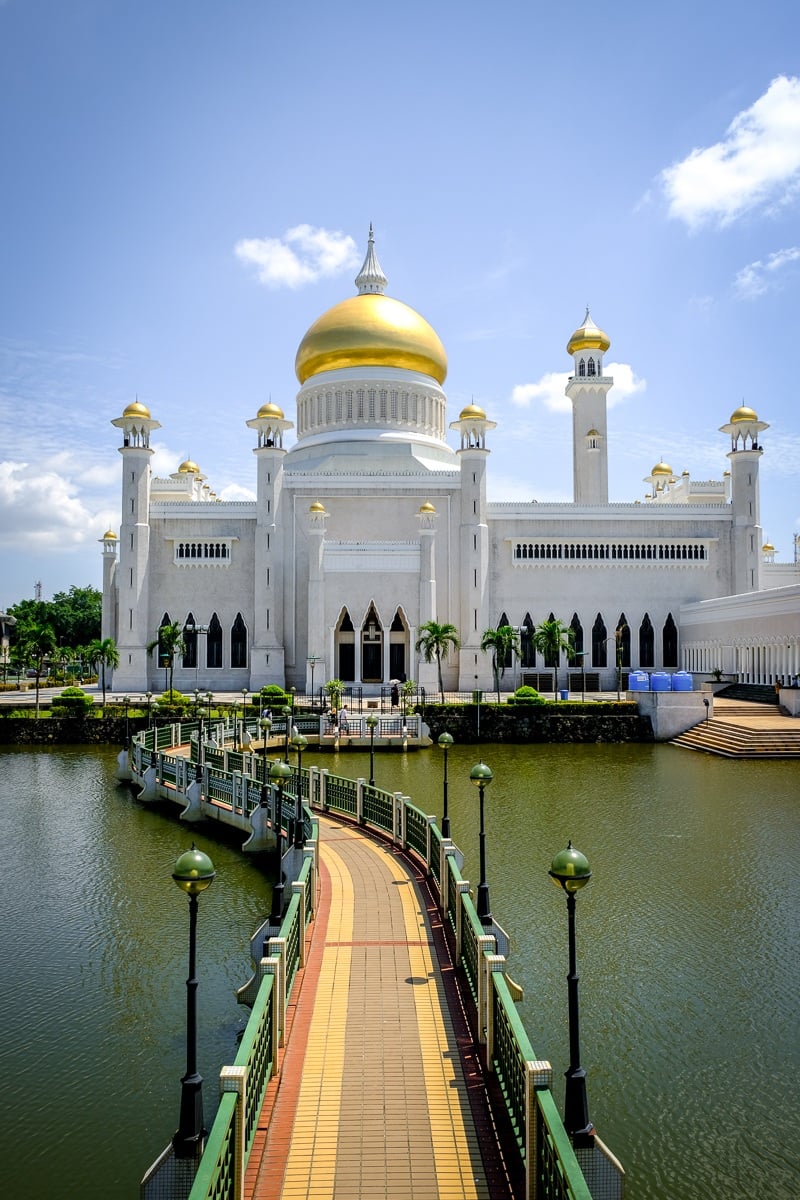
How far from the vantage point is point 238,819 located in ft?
56.1

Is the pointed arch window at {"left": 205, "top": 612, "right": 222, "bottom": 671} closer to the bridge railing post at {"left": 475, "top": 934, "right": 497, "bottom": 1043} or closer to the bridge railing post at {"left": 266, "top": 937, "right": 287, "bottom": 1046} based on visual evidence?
the bridge railing post at {"left": 266, "top": 937, "right": 287, "bottom": 1046}

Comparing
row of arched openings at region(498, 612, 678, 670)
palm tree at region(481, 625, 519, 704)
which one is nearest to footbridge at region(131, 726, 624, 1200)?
palm tree at region(481, 625, 519, 704)

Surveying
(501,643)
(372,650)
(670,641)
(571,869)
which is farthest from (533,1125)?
(670,641)

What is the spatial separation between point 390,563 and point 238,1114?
33.2 metres

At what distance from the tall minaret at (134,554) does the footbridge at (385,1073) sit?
2959 centimetres

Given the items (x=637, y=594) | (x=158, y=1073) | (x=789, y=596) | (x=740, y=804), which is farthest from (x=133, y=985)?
(x=637, y=594)

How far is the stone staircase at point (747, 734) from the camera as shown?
25.7 metres

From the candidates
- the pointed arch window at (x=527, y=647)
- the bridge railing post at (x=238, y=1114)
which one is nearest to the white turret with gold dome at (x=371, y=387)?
the pointed arch window at (x=527, y=647)

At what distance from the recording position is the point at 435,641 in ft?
114

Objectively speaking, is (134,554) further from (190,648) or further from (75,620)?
(75,620)

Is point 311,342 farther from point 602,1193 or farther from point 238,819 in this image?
point 602,1193

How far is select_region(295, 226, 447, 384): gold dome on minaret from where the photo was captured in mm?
42844

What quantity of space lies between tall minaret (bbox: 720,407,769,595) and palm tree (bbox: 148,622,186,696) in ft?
80.2

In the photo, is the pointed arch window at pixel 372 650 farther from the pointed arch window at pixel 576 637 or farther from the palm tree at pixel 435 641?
the pointed arch window at pixel 576 637
